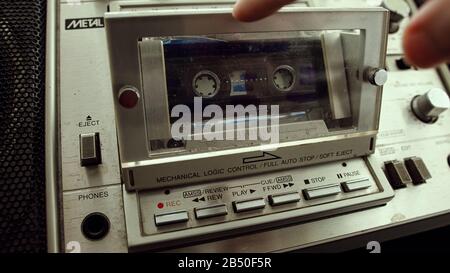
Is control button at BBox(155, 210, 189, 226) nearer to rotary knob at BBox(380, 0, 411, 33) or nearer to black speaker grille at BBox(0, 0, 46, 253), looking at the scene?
black speaker grille at BBox(0, 0, 46, 253)

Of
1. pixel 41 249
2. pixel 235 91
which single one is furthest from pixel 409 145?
pixel 41 249

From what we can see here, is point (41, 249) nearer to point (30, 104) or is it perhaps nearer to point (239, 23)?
point (30, 104)

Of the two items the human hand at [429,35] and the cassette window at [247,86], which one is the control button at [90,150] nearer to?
the cassette window at [247,86]

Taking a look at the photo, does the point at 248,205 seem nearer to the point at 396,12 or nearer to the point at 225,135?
the point at 225,135

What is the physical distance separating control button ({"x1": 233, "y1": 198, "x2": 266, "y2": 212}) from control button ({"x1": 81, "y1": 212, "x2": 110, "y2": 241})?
A: 0.25 metres

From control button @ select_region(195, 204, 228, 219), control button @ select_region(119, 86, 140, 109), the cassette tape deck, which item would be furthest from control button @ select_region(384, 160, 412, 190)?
control button @ select_region(119, 86, 140, 109)

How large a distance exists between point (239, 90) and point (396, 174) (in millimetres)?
419

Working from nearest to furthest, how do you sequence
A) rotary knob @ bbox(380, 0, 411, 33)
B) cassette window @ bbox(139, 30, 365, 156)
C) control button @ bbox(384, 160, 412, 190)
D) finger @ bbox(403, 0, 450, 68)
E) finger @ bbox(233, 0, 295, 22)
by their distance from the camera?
finger @ bbox(403, 0, 450, 68)
finger @ bbox(233, 0, 295, 22)
cassette window @ bbox(139, 30, 365, 156)
control button @ bbox(384, 160, 412, 190)
rotary knob @ bbox(380, 0, 411, 33)

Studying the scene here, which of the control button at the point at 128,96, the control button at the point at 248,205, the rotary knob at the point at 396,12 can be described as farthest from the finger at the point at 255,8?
the rotary knob at the point at 396,12

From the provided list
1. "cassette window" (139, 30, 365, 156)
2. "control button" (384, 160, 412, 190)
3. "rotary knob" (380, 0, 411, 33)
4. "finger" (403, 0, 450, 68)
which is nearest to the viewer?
"finger" (403, 0, 450, 68)

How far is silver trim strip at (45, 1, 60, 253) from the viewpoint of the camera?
2.27 feet

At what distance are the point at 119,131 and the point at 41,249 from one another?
24 cm

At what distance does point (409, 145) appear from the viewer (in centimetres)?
99

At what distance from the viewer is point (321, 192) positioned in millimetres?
809
